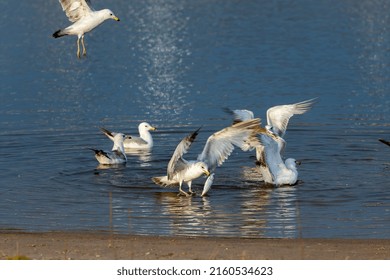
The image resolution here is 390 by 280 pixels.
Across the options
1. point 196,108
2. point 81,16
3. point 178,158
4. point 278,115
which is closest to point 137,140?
point 278,115

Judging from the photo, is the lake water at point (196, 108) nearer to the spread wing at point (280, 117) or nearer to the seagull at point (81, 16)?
the spread wing at point (280, 117)

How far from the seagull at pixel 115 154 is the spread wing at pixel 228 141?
2.51 m

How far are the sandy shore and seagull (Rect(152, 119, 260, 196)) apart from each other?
282 centimetres

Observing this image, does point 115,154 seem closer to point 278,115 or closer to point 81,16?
point 81,16

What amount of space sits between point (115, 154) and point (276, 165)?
315cm

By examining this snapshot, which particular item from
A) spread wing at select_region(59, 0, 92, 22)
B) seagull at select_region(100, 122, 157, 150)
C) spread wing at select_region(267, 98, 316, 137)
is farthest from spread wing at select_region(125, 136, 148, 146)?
spread wing at select_region(59, 0, 92, 22)

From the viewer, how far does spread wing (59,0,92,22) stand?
1606cm

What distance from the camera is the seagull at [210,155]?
1429cm

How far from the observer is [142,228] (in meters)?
12.5

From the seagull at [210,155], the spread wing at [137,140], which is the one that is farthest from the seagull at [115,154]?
the seagull at [210,155]

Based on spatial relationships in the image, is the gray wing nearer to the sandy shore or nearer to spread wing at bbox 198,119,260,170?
spread wing at bbox 198,119,260,170
